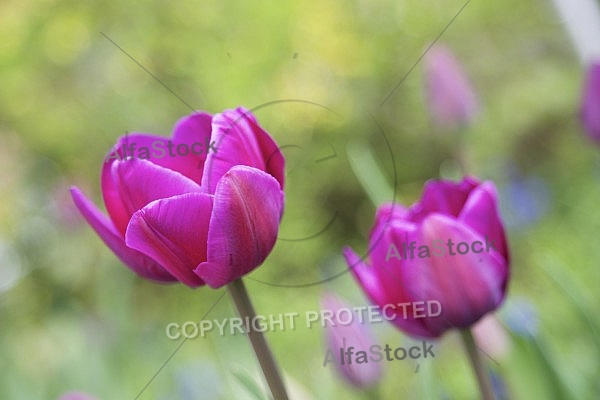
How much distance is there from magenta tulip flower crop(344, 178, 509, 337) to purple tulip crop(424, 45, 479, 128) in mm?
254

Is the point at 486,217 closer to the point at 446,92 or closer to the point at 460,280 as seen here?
the point at 460,280

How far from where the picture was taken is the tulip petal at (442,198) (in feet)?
0.95

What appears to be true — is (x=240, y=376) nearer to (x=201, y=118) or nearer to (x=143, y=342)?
(x=201, y=118)

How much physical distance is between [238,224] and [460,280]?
3.7 inches

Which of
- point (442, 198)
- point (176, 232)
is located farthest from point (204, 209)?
point (442, 198)

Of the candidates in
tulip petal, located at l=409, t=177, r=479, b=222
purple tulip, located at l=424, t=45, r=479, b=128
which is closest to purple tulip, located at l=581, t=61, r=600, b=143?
purple tulip, located at l=424, t=45, r=479, b=128

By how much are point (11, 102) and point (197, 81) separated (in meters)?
0.61

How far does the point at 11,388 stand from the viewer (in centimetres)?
64

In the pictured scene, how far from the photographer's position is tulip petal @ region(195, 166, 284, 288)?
21 cm

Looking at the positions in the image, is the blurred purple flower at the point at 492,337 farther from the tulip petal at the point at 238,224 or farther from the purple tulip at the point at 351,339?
the tulip petal at the point at 238,224

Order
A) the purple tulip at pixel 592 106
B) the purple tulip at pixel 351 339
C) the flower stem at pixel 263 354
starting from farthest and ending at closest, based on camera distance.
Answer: the purple tulip at pixel 592 106, the purple tulip at pixel 351 339, the flower stem at pixel 263 354

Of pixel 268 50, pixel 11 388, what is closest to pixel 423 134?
pixel 268 50

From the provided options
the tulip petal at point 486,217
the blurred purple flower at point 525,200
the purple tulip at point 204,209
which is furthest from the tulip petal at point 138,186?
the blurred purple flower at point 525,200

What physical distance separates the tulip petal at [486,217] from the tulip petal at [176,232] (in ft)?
0.33
